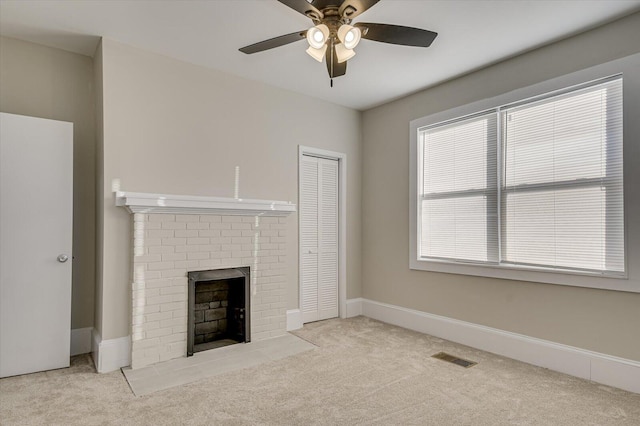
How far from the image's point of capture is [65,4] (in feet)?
8.83

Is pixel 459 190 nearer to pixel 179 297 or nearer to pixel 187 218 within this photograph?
pixel 187 218

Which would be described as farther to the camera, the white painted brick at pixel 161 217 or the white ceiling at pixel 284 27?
the white painted brick at pixel 161 217

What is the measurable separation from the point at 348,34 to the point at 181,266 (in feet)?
8.23

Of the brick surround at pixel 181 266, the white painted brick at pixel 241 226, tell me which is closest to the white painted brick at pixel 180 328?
the brick surround at pixel 181 266

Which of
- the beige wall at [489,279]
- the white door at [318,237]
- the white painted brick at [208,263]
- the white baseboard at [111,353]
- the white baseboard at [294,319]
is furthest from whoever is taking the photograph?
the white door at [318,237]

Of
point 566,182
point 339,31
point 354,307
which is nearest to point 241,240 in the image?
point 354,307

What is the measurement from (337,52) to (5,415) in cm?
321

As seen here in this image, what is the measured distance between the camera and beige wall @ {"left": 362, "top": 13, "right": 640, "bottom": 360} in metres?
2.78

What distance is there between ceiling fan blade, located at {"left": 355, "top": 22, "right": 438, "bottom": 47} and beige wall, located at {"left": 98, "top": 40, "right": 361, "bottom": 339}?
2038 millimetres

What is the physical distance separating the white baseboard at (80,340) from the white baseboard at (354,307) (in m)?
2.96

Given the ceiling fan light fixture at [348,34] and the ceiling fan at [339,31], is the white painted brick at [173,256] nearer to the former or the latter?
Result: the ceiling fan at [339,31]

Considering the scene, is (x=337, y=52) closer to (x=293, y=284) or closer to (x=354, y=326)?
(x=293, y=284)

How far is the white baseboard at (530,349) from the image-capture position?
2.77 meters

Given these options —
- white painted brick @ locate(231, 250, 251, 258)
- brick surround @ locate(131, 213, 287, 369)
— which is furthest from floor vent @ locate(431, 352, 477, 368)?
white painted brick @ locate(231, 250, 251, 258)
